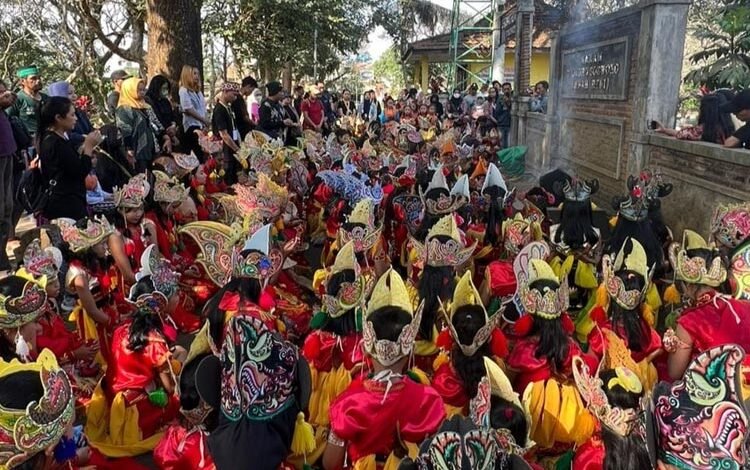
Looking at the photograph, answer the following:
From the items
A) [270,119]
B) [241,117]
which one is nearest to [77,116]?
[241,117]

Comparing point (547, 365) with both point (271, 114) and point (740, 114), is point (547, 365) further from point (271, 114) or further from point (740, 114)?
point (271, 114)

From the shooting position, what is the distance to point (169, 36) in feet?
33.2

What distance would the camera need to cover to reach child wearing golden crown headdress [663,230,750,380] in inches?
123

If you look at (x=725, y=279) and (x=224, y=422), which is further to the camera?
(x=725, y=279)

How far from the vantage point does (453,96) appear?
19438 mm

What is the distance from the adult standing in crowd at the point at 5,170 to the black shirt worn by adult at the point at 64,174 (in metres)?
A: 1.21

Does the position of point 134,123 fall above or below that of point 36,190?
above

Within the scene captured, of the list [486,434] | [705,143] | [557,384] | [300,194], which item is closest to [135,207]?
[300,194]

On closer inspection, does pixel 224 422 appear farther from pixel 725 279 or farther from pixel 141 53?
pixel 141 53

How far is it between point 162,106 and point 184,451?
5865mm

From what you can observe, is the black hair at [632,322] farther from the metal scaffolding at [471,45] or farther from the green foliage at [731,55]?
the metal scaffolding at [471,45]

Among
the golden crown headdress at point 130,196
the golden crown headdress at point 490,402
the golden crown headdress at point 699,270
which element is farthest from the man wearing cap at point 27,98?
the golden crown headdress at point 699,270

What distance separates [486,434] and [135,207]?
13.3 feet

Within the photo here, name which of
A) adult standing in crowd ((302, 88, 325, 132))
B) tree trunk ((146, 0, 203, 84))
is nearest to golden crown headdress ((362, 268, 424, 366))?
tree trunk ((146, 0, 203, 84))
